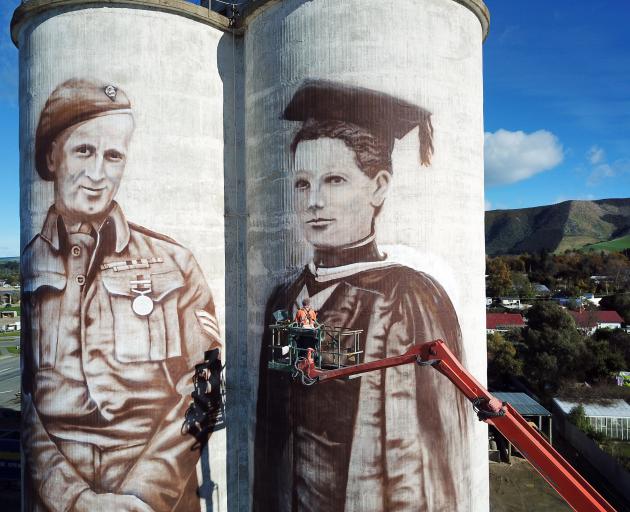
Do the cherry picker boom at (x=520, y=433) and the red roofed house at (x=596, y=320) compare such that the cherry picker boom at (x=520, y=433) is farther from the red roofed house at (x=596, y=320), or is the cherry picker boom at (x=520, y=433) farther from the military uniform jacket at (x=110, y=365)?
the red roofed house at (x=596, y=320)

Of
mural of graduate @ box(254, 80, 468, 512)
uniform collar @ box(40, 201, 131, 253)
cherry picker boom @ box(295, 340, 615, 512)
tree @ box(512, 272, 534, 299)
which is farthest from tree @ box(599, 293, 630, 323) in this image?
uniform collar @ box(40, 201, 131, 253)

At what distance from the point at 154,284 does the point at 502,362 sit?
3369 cm

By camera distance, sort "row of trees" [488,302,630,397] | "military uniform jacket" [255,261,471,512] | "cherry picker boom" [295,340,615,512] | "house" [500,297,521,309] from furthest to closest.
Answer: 1. "house" [500,297,521,309]
2. "row of trees" [488,302,630,397]
3. "military uniform jacket" [255,261,471,512]
4. "cherry picker boom" [295,340,615,512]

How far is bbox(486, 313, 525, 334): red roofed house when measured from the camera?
49.9 meters

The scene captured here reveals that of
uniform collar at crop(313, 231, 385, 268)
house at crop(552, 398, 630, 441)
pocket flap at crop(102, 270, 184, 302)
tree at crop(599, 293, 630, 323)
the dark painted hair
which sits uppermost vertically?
the dark painted hair

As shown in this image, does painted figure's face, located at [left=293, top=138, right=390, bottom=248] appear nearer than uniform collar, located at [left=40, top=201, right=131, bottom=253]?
Yes

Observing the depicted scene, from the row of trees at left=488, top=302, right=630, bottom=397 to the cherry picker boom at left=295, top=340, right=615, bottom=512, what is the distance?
1206 inches

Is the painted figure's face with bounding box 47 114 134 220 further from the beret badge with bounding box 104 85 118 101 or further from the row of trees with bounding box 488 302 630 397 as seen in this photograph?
the row of trees with bounding box 488 302 630 397

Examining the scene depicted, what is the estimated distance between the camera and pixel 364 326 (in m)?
12.9

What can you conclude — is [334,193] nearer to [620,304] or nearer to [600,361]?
[600,361]

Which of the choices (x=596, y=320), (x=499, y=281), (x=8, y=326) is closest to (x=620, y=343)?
(x=596, y=320)

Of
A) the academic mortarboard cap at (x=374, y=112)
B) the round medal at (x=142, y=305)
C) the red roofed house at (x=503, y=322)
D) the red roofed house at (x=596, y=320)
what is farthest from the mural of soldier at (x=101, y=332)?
the red roofed house at (x=596, y=320)

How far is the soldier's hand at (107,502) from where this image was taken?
14398 mm

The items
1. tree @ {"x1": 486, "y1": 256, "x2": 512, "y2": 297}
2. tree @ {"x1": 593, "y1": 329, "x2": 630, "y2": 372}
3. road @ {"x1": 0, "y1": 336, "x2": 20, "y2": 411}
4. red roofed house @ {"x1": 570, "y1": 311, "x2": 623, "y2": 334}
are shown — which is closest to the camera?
tree @ {"x1": 593, "y1": 329, "x2": 630, "y2": 372}
